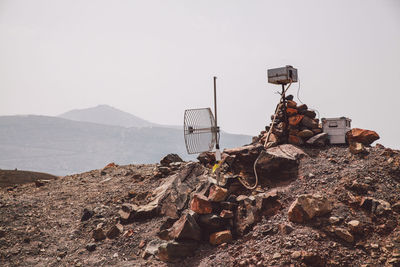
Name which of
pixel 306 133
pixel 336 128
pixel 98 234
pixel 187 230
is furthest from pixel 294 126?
pixel 98 234

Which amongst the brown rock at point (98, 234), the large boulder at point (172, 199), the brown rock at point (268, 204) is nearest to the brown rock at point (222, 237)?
the brown rock at point (268, 204)

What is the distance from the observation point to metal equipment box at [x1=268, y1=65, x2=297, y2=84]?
35.7 feet

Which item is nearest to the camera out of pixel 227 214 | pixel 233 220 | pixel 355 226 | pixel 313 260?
pixel 313 260

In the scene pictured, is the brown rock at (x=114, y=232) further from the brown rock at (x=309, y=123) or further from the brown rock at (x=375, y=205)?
the brown rock at (x=309, y=123)

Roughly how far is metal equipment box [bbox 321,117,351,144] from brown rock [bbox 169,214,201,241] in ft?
19.3

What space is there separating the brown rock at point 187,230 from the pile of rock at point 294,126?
4.40m

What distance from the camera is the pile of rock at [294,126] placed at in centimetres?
1087

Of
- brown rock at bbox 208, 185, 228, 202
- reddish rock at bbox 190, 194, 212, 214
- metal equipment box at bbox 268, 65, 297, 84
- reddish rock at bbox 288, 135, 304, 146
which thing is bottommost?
reddish rock at bbox 190, 194, 212, 214

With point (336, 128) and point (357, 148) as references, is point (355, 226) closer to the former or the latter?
point (357, 148)

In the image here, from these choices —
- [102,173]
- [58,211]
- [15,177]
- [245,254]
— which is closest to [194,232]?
[245,254]

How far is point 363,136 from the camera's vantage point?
34.4 feet

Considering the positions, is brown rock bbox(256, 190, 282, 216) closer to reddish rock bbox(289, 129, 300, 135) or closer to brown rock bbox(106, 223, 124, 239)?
reddish rock bbox(289, 129, 300, 135)

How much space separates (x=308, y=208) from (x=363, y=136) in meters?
4.77

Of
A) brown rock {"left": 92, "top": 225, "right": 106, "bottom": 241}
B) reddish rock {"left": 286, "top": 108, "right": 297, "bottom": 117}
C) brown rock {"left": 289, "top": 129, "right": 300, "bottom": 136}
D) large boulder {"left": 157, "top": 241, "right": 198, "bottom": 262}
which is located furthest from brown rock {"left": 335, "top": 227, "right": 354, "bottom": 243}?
brown rock {"left": 92, "top": 225, "right": 106, "bottom": 241}
